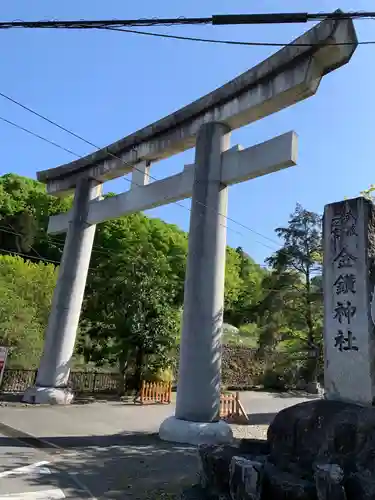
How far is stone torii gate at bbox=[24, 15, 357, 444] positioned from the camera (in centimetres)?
866

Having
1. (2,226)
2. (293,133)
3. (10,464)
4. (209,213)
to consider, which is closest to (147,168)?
(209,213)

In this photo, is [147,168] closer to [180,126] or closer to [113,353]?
[180,126]

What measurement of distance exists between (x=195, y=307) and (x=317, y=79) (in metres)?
5.72

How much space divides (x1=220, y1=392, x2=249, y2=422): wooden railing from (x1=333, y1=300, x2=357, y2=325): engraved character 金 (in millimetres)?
7856

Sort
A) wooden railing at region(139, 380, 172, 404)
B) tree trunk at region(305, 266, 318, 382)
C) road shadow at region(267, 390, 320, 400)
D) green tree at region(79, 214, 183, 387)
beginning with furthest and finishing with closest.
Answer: tree trunk at region(305, 266, 318, 382)
road shadow at region(267, 390, 320, 400)
green tree at region(79, 214, 183, 387)
wooden railing at region(139, 380, 172, 404)

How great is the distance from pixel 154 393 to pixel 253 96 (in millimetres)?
10588

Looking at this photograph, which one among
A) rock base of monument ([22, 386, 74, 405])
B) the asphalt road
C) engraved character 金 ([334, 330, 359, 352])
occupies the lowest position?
the asphalt road

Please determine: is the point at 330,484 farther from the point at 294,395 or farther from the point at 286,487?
the point at 294,395

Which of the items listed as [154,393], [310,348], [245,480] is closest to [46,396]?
[154,393]

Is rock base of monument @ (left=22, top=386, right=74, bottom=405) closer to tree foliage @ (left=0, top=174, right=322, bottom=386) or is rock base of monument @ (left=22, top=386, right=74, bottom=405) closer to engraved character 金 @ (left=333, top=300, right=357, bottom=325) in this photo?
tree foliage @ (left=0, top=174, right=322, bottom=386)

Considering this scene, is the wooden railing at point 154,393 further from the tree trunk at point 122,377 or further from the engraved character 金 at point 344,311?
the engraved character 金 at point 344,311

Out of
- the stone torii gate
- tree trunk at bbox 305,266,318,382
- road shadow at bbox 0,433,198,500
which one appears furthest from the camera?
tree trunk at bbox 305,266,318,382

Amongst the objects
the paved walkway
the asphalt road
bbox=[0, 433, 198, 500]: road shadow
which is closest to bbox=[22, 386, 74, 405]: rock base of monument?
the paved walkway

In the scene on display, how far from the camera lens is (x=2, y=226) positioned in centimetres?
2759
